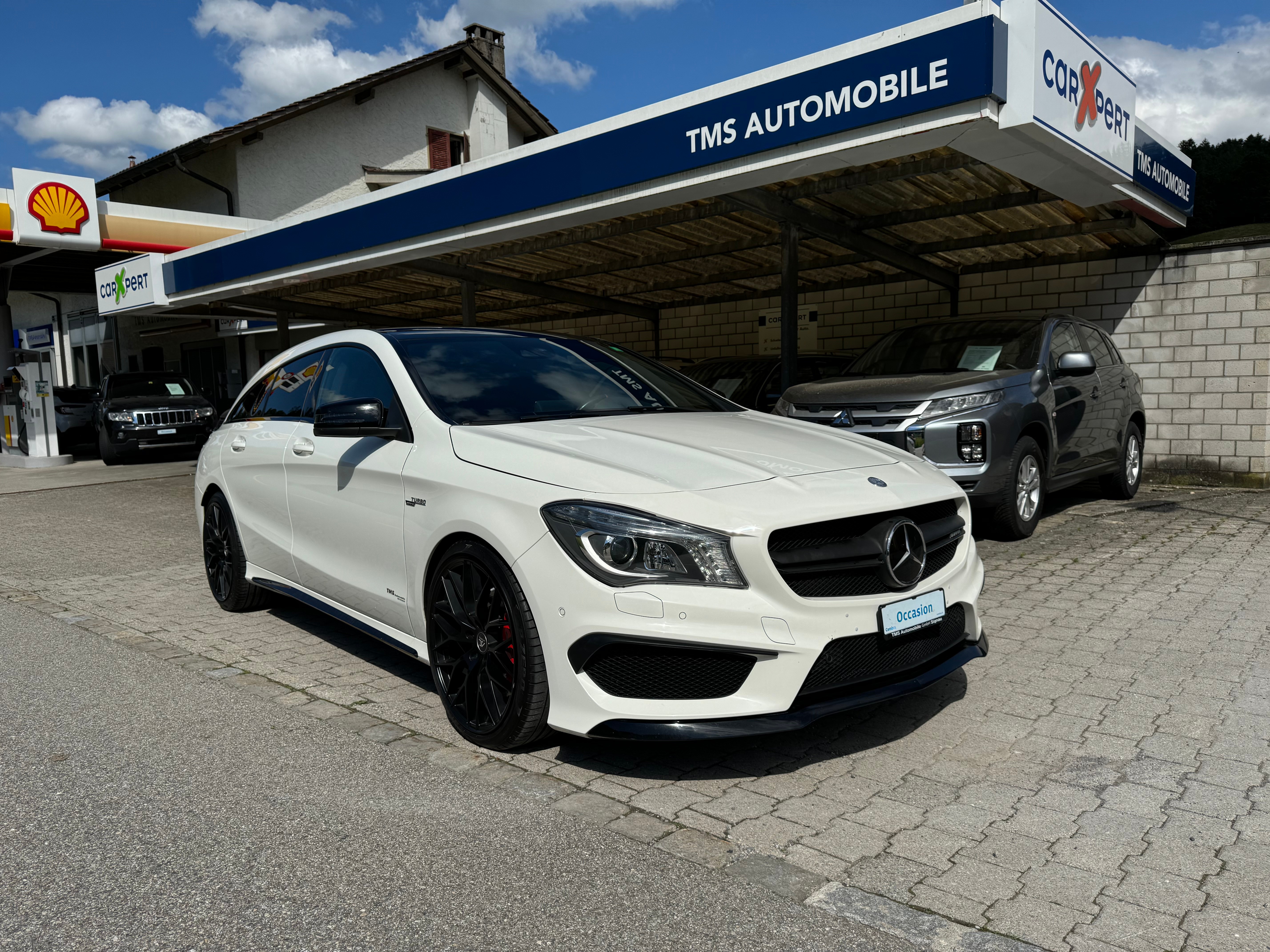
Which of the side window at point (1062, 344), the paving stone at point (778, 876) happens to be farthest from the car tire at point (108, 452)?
the paving stone at point (778, 876)

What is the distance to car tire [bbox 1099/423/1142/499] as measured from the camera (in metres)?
9.36

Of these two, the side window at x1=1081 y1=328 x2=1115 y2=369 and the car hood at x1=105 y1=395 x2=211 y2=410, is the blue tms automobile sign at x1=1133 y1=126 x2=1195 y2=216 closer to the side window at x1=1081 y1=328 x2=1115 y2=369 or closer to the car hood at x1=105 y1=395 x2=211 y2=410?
the side window at x1=1081 y1=328 x2=1115 y2=369

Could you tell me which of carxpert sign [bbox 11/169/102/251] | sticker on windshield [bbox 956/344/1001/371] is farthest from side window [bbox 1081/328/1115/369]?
A: carxpert sign [bbox 11/169/102/251]

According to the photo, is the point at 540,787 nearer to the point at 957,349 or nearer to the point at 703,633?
the point at 703,633

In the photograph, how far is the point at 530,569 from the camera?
3320 mm

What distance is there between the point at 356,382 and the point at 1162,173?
8.00 m

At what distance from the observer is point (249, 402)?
5.96 m

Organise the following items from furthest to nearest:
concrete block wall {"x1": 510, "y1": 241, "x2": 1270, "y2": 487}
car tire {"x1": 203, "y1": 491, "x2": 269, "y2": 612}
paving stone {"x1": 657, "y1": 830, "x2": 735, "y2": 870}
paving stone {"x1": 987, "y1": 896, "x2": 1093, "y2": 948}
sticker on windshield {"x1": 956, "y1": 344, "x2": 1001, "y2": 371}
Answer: concrete block wall {"x1": 510, "y1": 241, "x2": 1270, "y2": 487}, sticker on windshield {"x1": 956, "y1": 344, "x2": 1001, "y2": 371}, car tire {"x1": 203, "y1": 491, "x2": 269, "y2": 612}, paving stone {"x1": 657, "y1": 830, "x2": 735, "y2": 870}, paving stone {"x1": 987, "y1": 896, "x2": 1093, "y2": 948}

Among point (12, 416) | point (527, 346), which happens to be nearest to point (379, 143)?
point (12, 416)

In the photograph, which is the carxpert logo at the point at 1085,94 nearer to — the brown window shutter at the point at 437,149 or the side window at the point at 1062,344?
the side window at the point at 1062,344

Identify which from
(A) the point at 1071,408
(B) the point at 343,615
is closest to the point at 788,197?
(A) the point at 1071,408

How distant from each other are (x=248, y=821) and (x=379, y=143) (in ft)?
78.7

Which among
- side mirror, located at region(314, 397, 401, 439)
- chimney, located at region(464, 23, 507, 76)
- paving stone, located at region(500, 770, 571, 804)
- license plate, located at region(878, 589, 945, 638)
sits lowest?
paving stone, located at region(500, 770, 571, 804)

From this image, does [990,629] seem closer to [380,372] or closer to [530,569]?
[530,569]
